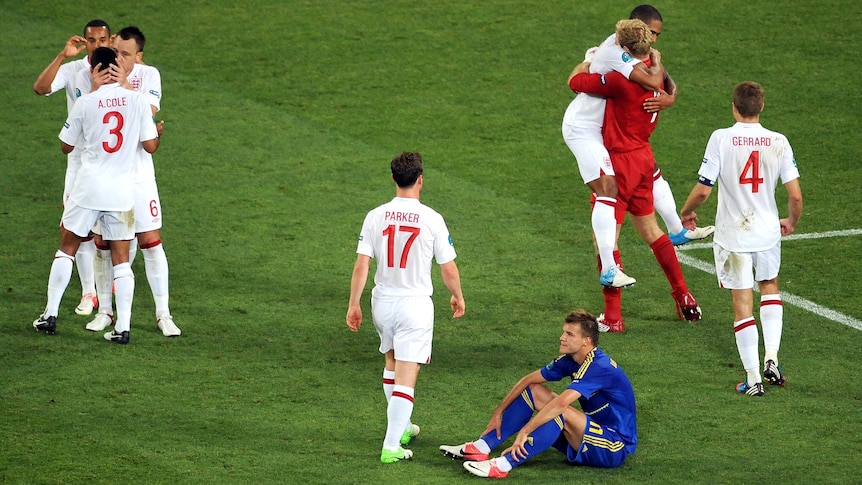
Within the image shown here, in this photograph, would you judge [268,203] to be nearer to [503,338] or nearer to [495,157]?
[495,157]

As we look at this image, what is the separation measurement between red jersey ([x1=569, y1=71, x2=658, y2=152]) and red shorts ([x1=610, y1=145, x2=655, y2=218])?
6cm

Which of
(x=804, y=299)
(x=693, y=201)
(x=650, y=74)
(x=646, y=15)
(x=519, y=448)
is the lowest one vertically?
(x=519, y=448)

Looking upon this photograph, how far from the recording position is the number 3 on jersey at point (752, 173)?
718 cm

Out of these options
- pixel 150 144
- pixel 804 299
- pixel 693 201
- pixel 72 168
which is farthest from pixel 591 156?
pixel 72 168

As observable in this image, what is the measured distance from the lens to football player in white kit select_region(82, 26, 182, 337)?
8109 mm

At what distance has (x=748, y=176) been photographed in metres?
7.21

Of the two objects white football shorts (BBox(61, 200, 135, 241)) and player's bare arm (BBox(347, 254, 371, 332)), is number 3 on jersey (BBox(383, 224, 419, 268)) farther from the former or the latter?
white football shorts (BBox(61, 200, 135, 241))

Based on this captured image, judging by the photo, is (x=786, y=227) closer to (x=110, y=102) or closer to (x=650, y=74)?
(x=650, y=74)

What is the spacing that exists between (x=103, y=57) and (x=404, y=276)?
273 cm

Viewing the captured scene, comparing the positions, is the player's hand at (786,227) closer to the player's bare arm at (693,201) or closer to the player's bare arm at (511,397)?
the player's bare arm at (693,201)

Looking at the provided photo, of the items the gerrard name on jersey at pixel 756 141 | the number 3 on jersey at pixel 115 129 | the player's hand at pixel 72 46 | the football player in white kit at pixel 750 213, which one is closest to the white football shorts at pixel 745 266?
the football player in white kit at pixel 750 213

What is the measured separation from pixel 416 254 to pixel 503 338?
82.6 inches

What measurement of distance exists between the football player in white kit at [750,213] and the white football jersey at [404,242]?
1873 millimetres

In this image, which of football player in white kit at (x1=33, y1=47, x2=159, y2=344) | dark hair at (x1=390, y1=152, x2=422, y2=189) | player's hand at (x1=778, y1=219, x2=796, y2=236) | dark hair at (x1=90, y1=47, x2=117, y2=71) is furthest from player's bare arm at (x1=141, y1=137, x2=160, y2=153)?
player's hand at (x1=778, y1=219, x2=796, y2=236)
